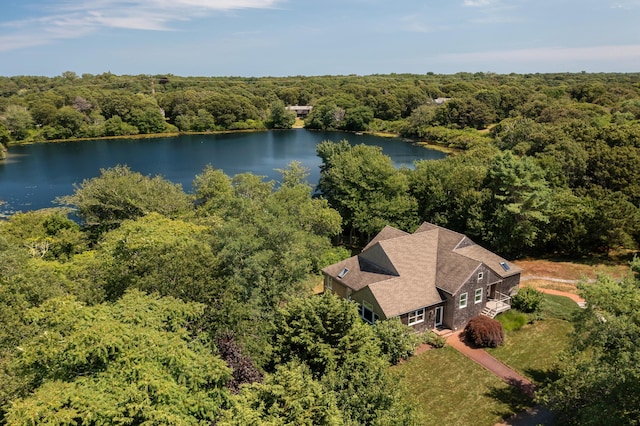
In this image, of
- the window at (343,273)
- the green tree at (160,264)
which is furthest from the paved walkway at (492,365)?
the green tree at (160,264)

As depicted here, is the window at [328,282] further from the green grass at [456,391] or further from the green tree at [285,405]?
the green tree at [285,405]

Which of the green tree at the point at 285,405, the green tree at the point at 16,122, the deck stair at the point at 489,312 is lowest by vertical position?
the deck stair at the point at 489,312

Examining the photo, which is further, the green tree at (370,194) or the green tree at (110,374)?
the green tree at (370,194)

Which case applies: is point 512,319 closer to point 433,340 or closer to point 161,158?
point 433,340

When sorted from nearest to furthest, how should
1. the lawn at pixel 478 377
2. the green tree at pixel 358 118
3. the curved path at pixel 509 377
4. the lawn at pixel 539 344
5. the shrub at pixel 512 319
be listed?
1. the curved path at pixel 509 377
2. the lawn at pixel 478 377
3. the lawn at pixel 539 344
4. the shrub at pixel 512 319
5. the green tree at pixel 358 118

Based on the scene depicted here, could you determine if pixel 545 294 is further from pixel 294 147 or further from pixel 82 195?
pixel 294 147

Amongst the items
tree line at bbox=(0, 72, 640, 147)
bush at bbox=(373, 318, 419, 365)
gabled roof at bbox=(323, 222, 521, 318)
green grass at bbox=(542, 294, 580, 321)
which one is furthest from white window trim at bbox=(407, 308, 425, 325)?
tree line at bbox=(0, 72, 640, 147)
